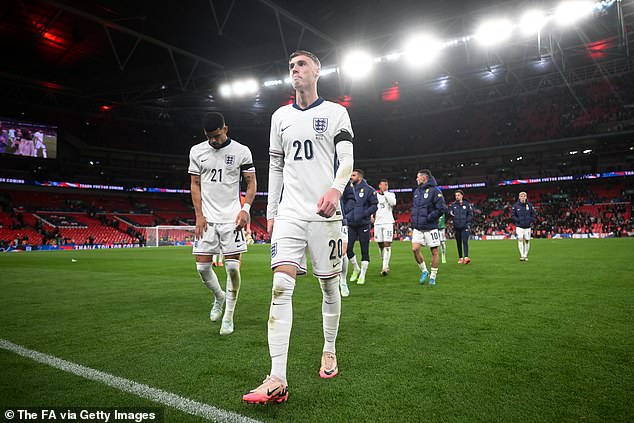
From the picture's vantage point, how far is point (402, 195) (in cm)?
5331

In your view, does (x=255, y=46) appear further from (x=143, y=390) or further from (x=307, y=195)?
(x=143, y=390)

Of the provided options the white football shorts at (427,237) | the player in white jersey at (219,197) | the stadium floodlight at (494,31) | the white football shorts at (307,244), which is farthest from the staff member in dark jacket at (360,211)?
the stadium floodlight at (494,31)

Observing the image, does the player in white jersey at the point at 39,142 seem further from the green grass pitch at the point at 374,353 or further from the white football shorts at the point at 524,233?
the white football shorts at the point at 524,233

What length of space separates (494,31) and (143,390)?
2503cm

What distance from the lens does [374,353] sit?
11.3 feet

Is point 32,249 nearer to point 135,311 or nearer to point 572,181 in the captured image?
point 135,311

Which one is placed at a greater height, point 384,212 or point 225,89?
point 225,89

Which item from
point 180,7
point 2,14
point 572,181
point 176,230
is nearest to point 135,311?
point 180,7

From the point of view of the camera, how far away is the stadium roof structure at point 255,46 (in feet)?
61.2

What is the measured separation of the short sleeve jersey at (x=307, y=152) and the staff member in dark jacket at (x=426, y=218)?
526 centimetres

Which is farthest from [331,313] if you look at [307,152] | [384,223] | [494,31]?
[494,31]

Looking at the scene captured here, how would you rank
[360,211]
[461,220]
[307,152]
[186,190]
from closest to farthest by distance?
[307,152] → [360,211] → [461,220] → [186,190]

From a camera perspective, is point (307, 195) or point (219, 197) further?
point (219, 197)

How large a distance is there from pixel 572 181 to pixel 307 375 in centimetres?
4920
